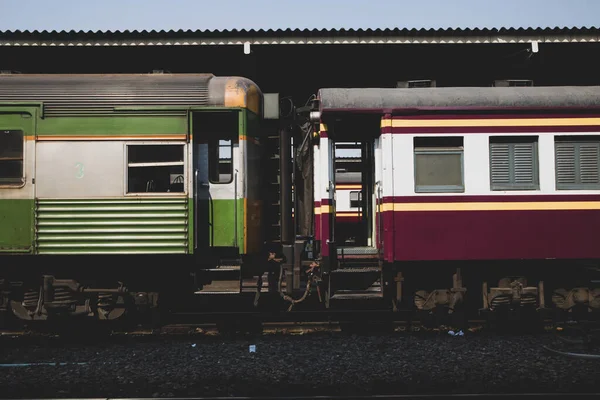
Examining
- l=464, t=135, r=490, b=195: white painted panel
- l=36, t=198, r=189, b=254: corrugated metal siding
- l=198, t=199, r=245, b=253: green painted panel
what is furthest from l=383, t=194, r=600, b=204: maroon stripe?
l=36, t=198, r=189, b=254: corrugated metal siding

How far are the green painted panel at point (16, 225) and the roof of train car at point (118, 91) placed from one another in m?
1.49

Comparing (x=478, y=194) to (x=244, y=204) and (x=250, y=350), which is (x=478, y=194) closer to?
(x=244, y=204)


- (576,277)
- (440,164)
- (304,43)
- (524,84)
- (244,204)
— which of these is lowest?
(576,277)

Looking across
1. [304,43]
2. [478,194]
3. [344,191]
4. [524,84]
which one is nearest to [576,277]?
[478,194]

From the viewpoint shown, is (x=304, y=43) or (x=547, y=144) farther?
(x=304, y=43)

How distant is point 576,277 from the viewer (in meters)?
8.18

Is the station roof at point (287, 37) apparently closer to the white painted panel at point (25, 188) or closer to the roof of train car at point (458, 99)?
the roof of train car at point (458, 99)

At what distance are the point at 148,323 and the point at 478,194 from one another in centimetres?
573

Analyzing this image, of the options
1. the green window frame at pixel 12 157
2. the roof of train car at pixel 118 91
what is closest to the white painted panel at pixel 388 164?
the roof of train car at pixel 118 91

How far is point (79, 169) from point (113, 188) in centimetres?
59

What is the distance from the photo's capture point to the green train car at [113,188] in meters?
7.72

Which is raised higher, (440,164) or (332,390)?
(440,164)

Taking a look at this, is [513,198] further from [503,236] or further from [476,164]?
[476,164]

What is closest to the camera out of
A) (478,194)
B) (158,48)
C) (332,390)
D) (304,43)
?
(332,390)
